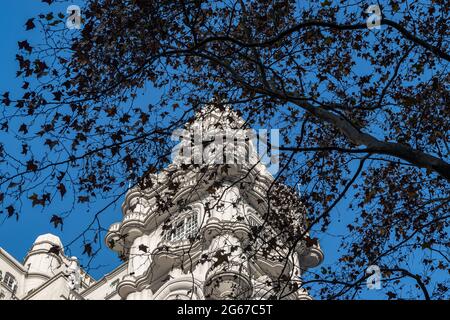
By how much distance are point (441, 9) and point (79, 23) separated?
9.56 m

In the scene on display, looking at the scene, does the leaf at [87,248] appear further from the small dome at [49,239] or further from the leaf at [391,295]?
the small dome at [49,239]

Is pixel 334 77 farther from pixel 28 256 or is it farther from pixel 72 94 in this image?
pixel 28 256

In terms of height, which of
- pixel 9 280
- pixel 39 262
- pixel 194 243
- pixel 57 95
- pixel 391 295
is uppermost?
pixel 39 262

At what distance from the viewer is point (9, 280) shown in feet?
235

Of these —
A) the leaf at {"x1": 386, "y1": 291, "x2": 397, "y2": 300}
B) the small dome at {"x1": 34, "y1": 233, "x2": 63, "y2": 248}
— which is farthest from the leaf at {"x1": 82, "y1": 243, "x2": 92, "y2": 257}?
the small dome at {"x1": 34, "y1": 233, "x2": 63, "y2": 248}

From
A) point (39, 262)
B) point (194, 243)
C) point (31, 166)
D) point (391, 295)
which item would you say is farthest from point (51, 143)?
point (39, 262)

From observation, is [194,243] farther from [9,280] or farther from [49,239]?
[49,239]

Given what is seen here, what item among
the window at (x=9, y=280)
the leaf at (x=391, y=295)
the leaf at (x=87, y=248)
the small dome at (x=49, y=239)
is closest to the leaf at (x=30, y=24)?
the leaf at (x=87, y=248)

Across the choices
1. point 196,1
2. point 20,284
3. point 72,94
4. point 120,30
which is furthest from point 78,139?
point 20,284

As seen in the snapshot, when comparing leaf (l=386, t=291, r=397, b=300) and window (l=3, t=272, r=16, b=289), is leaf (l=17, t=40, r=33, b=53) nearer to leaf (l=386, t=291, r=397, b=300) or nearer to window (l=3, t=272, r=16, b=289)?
leaf (l=386, t=291, r=397, b=300)

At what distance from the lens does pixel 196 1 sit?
16.7 meters

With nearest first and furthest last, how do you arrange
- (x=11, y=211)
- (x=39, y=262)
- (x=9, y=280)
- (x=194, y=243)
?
1. (x=11, y=211)
2. (x=194, y=243)
3. (x=9, y=280)
4. (x=39, y=262)

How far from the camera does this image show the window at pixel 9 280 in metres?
70.6

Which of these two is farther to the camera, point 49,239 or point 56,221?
point 49,239
